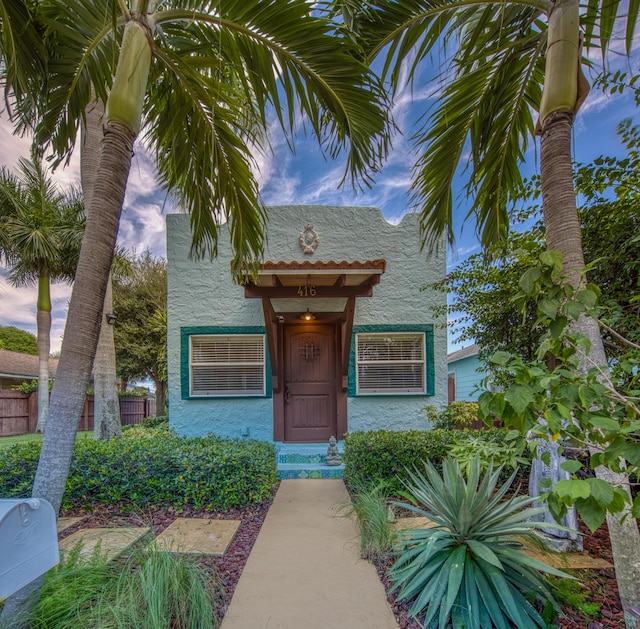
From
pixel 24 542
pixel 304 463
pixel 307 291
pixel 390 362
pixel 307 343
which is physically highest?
pixel 307 291

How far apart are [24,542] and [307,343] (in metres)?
5.57

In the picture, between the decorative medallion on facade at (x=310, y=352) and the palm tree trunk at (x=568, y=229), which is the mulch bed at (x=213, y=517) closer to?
the palm tree trunk at (x=568, y=229)

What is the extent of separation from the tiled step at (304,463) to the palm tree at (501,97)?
3799 millimetres

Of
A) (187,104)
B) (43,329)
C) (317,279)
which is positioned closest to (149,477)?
(317,279)

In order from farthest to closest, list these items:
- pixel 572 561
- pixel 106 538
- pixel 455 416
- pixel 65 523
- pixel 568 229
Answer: pixel 455 416 → pixel 65 523 → pixel 106 538 → pixel 572 561 → pixel 568 229

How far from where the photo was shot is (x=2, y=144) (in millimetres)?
8680

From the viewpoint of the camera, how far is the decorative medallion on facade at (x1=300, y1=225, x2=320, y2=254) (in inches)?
273

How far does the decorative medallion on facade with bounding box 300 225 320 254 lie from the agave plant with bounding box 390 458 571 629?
16.8 ft

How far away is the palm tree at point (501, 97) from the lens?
6.81 feet

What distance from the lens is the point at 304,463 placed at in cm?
588

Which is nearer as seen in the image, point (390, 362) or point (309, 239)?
point (390, 362)

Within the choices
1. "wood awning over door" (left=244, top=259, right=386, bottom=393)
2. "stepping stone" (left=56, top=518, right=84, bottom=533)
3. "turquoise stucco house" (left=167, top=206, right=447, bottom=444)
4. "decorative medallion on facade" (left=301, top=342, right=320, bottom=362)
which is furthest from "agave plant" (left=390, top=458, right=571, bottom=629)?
"decorative medallion on facade" (left=301, top=342, right=320, bottom=362)

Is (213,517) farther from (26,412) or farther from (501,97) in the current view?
(26,412)

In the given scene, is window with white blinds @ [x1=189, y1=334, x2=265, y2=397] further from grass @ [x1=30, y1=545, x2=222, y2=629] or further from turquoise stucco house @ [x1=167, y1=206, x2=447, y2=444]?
grass @ [x1=30, y1=545, x2=222, y2=629]
